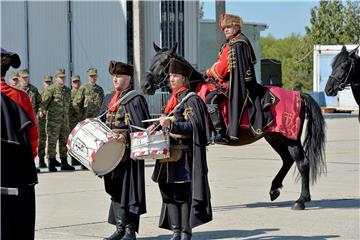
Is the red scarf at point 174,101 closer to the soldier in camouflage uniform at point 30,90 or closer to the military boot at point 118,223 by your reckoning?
the military boot at point 118,223

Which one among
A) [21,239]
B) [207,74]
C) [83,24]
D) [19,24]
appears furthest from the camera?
[83,24]

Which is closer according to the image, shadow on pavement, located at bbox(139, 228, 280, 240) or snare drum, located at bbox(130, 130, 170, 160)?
snare drum, located at bbox(130, 130, 170, 160)

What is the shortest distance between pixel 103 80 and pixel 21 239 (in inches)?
1063

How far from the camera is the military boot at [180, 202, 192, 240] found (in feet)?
30.5

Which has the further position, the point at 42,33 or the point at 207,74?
the point at 42,33

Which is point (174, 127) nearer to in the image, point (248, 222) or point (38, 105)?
point (248, 222)

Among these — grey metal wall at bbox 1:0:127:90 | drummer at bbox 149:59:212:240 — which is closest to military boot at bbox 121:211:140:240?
drummer at bbox 149:59:212:240

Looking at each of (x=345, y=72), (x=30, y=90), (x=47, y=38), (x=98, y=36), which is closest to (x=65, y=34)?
(x=47, y=38)

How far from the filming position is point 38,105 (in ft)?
58.4

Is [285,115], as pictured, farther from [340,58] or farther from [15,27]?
[15,27]

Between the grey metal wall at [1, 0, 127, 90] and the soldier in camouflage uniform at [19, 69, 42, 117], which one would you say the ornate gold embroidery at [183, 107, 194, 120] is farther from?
the grey metal wall at [1, 0, 127, 90]

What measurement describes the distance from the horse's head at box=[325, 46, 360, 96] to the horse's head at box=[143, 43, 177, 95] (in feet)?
10.5

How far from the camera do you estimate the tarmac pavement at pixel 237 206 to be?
10367 mm

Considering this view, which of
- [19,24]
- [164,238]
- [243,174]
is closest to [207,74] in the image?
[164,238]
